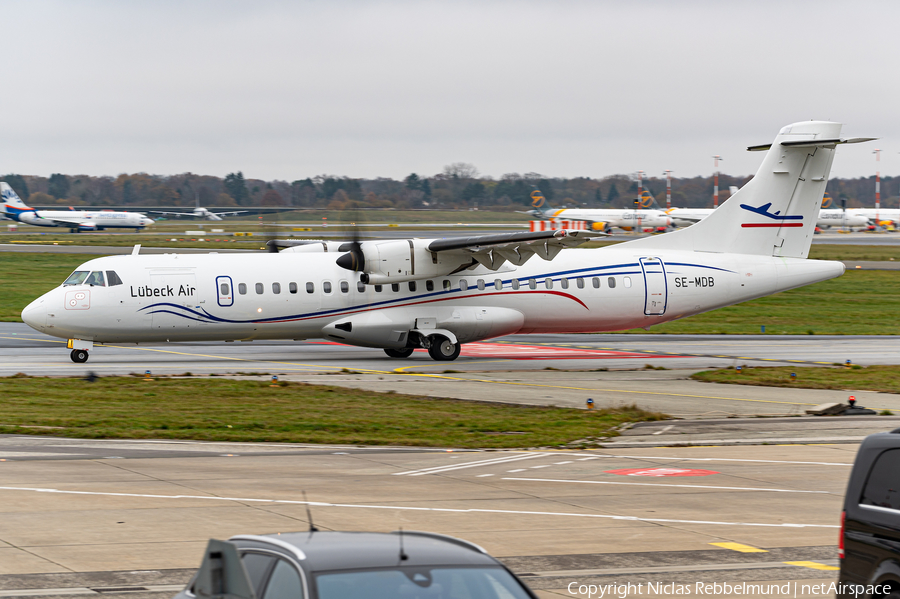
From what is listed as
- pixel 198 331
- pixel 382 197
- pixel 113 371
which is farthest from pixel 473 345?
pixel 382 197

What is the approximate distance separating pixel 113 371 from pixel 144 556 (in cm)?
1787

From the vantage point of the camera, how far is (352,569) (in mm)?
4691

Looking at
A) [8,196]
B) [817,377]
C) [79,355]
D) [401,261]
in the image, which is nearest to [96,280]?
[79,355]

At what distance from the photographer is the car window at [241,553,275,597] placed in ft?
16.4

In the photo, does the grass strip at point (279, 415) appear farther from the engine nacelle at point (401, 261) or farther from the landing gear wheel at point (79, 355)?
the engine nacelle at point (401, 261)

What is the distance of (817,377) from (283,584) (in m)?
24.6

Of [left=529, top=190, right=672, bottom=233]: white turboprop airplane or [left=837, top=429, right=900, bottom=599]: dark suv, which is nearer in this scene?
[left=837, top=429, right=900, bottom=599]: dark suv

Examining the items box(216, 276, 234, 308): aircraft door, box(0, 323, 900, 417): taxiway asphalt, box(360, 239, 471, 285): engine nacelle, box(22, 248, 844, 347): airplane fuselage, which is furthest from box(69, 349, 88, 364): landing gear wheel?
box(360, 239, 471, 285): engine nacelle

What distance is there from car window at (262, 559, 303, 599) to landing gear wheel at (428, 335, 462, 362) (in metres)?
25.5

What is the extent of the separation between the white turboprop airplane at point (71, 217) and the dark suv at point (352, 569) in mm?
123370

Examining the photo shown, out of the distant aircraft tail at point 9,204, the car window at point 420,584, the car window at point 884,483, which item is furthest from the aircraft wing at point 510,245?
the distant aircraft tail at point 9,204

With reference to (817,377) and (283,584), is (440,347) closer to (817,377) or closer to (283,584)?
(817,377)

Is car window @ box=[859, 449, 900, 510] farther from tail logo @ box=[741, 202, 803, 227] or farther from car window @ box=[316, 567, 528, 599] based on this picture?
tail logo @ box=[741, 202, 803, 227]

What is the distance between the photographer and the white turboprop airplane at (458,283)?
2853cm
